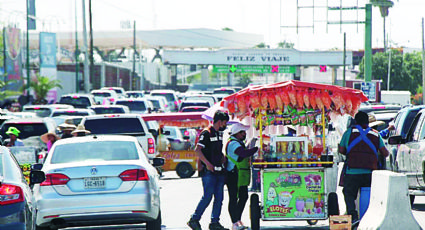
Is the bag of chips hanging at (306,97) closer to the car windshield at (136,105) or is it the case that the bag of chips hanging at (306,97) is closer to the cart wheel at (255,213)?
the cart wheel at (255,213)

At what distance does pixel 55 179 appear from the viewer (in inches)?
448

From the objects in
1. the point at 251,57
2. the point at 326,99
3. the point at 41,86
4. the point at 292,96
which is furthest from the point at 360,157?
the point at 251,57

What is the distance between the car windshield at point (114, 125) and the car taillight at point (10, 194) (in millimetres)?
10780

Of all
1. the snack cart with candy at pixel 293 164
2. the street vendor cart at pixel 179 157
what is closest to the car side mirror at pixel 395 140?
the snack cart with candy at pixel 293 164

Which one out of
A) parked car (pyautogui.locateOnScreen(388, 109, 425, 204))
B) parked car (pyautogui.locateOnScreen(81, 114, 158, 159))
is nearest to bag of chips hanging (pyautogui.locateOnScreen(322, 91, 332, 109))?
parked car (pyautogui.locateOnScreen(388, 109, 425, 204))

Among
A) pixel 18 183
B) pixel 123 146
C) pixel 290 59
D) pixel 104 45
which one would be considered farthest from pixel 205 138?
pixel 104 45

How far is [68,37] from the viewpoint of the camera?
11931 cm

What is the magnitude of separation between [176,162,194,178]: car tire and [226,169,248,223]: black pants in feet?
35.9

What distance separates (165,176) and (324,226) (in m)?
12.4

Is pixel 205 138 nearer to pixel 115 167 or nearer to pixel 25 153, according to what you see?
pixel 115 167

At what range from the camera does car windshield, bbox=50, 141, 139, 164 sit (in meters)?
11.9

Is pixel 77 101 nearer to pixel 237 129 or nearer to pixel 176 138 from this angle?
pixel 176 138

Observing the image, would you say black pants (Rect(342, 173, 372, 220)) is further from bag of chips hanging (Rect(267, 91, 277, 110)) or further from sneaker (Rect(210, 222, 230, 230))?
sneaker (Rect(210, 222, 230, 230))

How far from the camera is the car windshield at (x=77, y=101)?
128 feet
